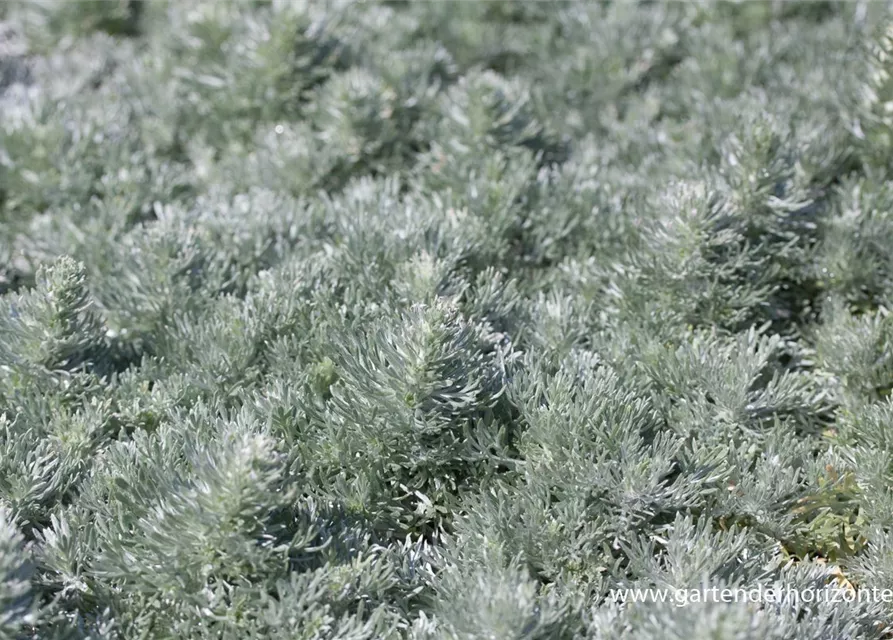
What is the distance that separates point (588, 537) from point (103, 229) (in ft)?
7.23

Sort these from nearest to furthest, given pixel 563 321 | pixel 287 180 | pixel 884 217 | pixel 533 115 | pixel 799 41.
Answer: pixel 563 321
pixel 884 217
pixel 287 180
pixel 533 115
pixel 799 41

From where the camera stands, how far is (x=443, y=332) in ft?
8.33

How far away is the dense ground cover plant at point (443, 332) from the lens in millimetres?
2400

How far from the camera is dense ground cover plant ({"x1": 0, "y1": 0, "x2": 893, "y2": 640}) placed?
2400mm

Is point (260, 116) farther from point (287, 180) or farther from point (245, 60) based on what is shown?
point (287, 180)

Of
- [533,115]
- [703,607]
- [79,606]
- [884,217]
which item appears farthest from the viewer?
[533,115]

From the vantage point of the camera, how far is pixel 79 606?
97.0 inches

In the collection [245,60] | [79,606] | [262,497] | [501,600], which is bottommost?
[79,606]

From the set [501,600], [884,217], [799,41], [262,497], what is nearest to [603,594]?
[501,600]

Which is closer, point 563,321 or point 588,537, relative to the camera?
point 588,537

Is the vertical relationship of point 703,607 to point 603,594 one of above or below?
above

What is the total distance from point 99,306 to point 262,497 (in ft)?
4.58

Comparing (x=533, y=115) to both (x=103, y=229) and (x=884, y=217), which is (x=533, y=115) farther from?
(x=103, y=229)

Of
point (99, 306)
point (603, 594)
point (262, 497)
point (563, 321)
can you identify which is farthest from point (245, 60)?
point (603, 594)
